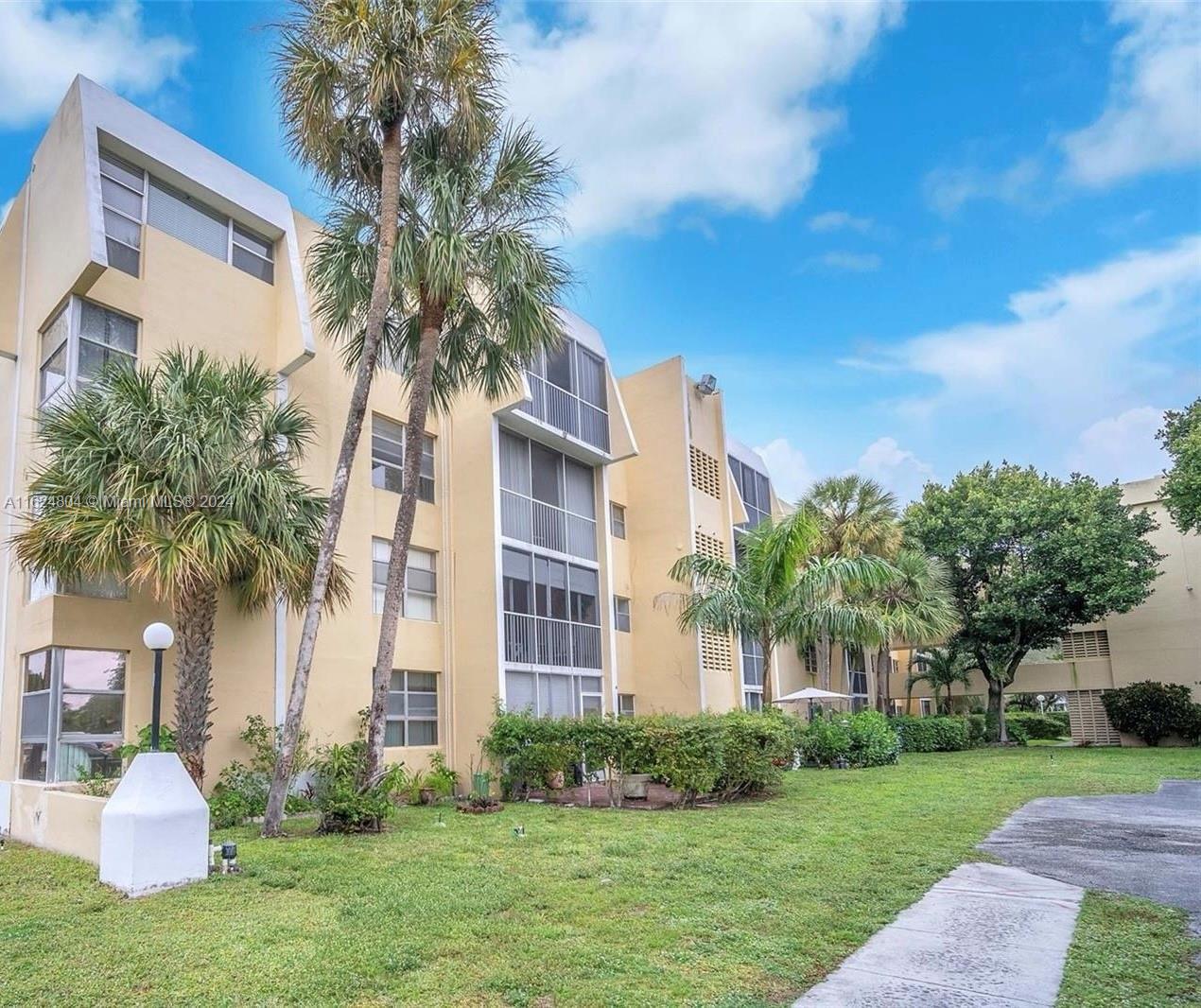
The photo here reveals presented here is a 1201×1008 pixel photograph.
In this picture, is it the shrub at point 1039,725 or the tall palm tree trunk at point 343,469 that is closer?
the tall palm tree trunk at point 343,469

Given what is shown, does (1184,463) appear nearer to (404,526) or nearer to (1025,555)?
(1025,555)

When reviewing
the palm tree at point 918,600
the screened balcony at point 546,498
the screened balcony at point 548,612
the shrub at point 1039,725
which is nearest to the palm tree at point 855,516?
the palm tree at point 918,600

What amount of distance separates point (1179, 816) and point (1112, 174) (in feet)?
40.3

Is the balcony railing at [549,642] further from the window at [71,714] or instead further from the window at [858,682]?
the window at [858,682]

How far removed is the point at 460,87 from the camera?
12.0 m

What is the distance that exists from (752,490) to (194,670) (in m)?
20.5

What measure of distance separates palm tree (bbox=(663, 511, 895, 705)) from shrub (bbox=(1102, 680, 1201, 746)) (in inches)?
591

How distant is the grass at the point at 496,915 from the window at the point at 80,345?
266 inches

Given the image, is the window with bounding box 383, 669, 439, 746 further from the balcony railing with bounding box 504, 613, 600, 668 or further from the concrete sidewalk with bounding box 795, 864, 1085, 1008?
the concrete sidewalk with bounding box 795, 864, 1085, 1008

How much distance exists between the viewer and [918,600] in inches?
1086

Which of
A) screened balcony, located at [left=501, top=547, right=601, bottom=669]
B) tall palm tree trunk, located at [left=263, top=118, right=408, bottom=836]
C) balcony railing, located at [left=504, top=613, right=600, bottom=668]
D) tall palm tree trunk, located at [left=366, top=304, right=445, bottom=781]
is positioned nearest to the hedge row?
balcony railing, located at [left=504, top=613, right=600, bottom=668]

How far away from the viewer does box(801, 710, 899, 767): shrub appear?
21.2m

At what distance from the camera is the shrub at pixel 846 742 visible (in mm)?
21250

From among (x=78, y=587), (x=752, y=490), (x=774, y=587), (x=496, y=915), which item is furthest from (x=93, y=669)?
(x=752, y=490)
